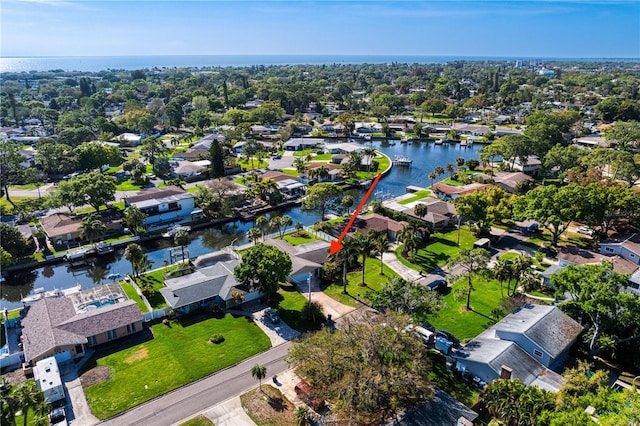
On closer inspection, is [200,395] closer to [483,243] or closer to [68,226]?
[483,243]

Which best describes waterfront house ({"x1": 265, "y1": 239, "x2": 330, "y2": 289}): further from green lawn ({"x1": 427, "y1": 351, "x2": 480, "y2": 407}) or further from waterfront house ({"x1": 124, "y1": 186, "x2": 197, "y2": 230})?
waterfront house ({"x1": 124, "y1": 186, "x2": 197, "y2": 230})

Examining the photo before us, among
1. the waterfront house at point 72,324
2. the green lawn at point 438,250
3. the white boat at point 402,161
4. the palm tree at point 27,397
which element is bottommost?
the green lawn at point 438,250

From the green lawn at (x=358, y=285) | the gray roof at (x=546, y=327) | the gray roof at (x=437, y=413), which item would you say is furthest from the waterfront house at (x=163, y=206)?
the gray roof at (x=546, y=327)

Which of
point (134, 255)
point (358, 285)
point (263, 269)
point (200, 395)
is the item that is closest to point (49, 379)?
point (200, 395)

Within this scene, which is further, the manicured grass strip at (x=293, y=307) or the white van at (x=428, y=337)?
the manicured grass strip at (x=293, y=307)

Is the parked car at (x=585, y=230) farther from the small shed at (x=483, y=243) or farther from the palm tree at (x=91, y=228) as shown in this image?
the palm tree at (x=91, y=228)

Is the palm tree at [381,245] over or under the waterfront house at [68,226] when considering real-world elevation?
over
